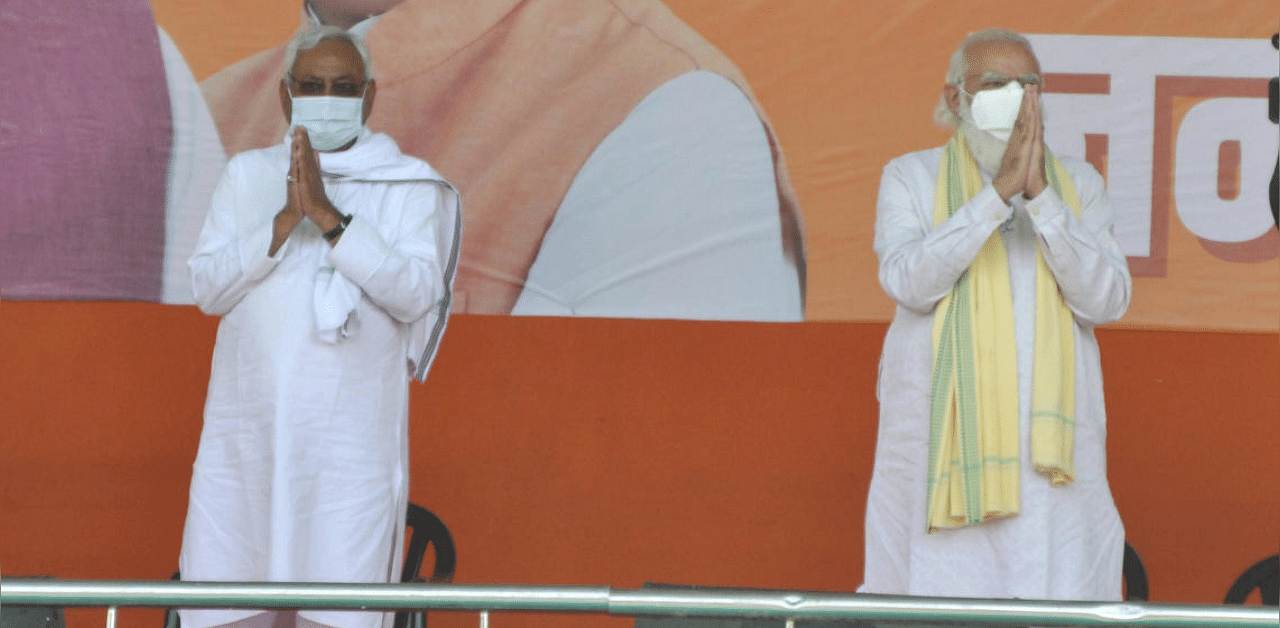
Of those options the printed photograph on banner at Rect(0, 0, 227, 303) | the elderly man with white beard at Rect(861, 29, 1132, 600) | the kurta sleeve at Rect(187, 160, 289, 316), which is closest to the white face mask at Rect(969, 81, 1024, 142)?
the elderly man with white beard at Rect(861, 29, 1132, 600)

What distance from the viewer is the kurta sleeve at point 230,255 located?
3160mm

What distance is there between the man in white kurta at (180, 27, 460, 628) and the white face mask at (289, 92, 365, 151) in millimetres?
29

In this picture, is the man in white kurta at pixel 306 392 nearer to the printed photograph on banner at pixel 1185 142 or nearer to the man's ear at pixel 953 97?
the man's ear at pixel 953 97

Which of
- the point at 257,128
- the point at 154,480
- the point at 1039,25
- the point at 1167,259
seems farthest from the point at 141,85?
the point at 1167,259

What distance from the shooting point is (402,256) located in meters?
3.20

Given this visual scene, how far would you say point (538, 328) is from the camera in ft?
13.6

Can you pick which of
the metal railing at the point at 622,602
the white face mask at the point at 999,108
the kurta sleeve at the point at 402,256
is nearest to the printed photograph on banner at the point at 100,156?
the kurta sleeve at the point at 402,256

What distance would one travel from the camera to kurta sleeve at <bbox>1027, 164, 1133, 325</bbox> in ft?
9.65

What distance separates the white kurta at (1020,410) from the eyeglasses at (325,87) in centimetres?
104

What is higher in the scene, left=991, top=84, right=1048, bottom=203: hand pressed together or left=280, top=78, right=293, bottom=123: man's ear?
left=280, top=78, right=293, bottom=123: man's ear

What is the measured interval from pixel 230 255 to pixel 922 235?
128 centimetres

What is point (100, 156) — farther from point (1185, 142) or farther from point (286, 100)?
point (1185, 142)

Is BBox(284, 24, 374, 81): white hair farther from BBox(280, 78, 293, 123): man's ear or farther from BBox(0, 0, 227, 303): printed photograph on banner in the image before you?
BBox(0, 0, 227, 303): printed photograph on banner

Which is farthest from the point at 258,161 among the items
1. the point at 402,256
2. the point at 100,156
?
the point at 100,156
